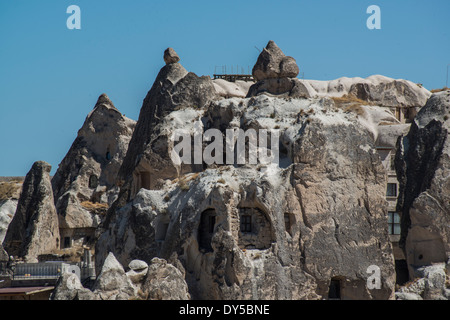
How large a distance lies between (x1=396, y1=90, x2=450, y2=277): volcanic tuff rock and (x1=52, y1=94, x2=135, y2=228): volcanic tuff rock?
23702 mm

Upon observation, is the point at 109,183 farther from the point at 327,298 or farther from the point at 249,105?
the point at 327,298

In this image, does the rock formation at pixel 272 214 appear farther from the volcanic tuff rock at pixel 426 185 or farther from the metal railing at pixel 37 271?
the metal railing at pixel 37 271

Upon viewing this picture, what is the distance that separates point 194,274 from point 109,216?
39.8 feet

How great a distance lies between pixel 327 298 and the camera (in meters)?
54.1

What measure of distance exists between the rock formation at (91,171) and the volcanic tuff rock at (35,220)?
18.8 feet

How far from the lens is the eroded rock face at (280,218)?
52312 millimetres

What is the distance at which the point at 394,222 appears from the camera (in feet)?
204

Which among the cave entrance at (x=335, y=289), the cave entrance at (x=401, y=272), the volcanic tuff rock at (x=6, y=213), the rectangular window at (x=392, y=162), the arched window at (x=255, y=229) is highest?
the rectangular window at (x=392, y=162)

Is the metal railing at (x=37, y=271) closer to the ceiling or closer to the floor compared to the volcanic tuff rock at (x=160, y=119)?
closer to the floor

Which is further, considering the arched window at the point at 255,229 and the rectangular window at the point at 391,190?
the rectangular window at the point at 391,190

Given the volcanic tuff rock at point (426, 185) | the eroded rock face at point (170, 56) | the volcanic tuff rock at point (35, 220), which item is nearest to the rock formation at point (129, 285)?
the volcanic tuff rock at point (426, 185)

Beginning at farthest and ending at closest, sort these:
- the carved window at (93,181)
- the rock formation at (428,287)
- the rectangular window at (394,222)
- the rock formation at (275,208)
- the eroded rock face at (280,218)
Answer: the carved window at (93,181) < the rectangular window at (394,222) < the rock formation at (428,287) < the eroded rock face at (280,218) < the rock formation at (275,208)

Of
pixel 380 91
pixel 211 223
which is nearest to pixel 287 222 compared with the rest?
Result: pixel 211 223

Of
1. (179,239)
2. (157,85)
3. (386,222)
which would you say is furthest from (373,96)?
(179,239)
